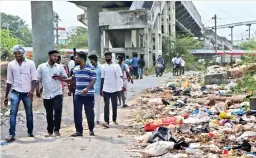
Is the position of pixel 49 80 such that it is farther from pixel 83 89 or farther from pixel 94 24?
pixel 94 24

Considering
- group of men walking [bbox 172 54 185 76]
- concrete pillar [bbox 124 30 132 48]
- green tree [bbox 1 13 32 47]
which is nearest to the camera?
group of men walking [bbox 172 54 185 76]

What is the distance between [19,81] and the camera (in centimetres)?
630

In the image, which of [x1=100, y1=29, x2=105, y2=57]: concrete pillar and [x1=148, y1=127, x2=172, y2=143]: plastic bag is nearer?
[x1=148, y1=127, x2=172, y2=143]: plastic bag

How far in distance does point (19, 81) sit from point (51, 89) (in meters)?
0.52

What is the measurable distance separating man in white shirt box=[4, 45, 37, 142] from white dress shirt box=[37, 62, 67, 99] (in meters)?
0.15

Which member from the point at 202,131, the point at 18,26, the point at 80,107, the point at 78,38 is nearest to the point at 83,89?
the point at 80,107

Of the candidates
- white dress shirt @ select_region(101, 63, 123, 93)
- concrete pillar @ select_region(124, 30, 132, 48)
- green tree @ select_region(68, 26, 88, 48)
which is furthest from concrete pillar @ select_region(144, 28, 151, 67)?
green tree @ select_region(68, 26, 88, 48)

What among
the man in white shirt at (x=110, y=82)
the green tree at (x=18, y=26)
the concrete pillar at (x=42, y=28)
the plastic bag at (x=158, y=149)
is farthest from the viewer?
the green tree at (x=18, y=26)

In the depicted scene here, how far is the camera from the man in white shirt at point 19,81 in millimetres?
6242

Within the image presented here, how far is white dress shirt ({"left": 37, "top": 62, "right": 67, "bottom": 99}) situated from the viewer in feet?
21.1

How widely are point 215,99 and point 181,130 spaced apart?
3.74 meters

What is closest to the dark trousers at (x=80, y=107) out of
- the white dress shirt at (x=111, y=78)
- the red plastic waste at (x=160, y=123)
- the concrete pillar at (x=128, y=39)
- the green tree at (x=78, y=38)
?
the red plastic waste at (x=160, y=123)

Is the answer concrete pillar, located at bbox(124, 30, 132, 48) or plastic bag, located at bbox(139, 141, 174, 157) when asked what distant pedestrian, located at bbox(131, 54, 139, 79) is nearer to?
concrete pillar, located at bbox(124, 30, 132, 48)

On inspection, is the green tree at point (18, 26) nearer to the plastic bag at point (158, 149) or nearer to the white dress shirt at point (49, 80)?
the white dress shirt at point (49, 80)
